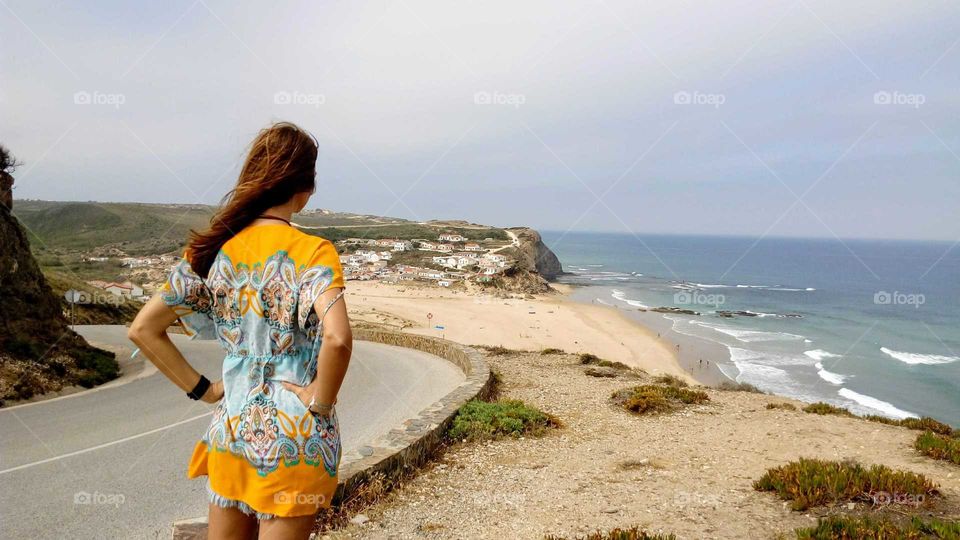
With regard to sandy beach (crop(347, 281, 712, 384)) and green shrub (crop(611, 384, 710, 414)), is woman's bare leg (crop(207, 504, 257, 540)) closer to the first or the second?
green shrub (crop(611, 384, 710, 414))

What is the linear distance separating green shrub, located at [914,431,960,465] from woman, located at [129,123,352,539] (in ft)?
25.8

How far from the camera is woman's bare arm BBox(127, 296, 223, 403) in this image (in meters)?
1.85

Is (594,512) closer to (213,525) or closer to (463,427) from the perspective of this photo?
(463,427)

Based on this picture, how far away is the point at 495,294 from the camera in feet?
186

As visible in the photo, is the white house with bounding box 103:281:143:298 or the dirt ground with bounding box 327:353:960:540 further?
the white house with bounding box 103:281:143:298

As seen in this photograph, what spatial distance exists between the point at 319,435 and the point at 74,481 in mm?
5775

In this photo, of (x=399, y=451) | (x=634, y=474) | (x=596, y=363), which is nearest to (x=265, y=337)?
(x=399, y=451)

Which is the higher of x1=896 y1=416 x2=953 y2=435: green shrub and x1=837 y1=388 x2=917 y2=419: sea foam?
x1=896 y1=416 x2=953 y2=435: green shrub

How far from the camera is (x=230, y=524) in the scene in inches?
73.5

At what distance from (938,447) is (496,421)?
545 cm

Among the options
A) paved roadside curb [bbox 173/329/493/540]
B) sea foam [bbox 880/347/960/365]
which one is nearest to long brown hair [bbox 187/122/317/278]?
paved roadside curb [bbox 173/329/493/540]

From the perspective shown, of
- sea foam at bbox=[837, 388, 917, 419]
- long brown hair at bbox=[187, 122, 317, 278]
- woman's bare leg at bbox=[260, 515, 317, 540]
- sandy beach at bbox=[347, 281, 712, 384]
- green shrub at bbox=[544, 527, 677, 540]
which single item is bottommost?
sandy beach at bbox=[347, 281, 712, 384]

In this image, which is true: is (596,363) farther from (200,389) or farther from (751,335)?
(751,335)

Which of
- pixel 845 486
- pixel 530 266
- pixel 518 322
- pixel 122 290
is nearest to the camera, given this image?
pixel 845 486
